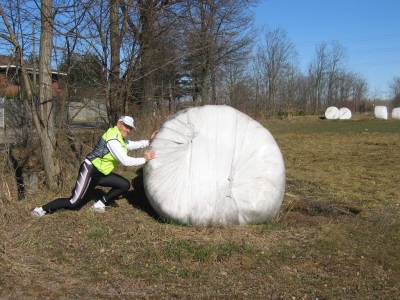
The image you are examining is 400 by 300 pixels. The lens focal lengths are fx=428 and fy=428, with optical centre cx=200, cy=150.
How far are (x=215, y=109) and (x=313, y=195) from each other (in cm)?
273

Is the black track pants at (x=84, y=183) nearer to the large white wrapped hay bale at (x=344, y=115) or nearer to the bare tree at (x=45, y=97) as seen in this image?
the bare tree at (x=45, y=97)

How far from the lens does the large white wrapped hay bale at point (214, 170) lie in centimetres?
532

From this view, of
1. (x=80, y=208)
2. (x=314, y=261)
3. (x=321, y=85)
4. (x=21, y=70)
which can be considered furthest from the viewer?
(x=321, y=85)

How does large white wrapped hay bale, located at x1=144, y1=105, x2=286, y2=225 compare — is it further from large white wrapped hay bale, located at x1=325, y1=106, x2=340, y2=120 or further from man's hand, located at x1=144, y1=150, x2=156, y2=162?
large white wrapped hay bale, located at x1=325, y1=106, x2=340, y2=120

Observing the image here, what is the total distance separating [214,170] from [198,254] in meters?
1.27

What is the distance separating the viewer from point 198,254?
4.49m

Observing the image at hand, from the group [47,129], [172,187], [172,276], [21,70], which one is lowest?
[172,276]

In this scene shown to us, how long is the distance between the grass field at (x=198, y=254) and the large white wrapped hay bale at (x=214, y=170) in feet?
0.72

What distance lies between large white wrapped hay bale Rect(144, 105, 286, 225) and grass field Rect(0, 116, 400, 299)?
22cm

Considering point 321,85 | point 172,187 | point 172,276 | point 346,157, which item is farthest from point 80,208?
point 321,85

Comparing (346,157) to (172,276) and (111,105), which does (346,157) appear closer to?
(111,105)

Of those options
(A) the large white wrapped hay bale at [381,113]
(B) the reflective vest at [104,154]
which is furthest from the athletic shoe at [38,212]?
(A) the large white wrapped hay bale at [381,113]

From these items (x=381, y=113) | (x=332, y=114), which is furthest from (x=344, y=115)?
(x=381, y=113)

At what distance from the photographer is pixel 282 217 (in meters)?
5.83
